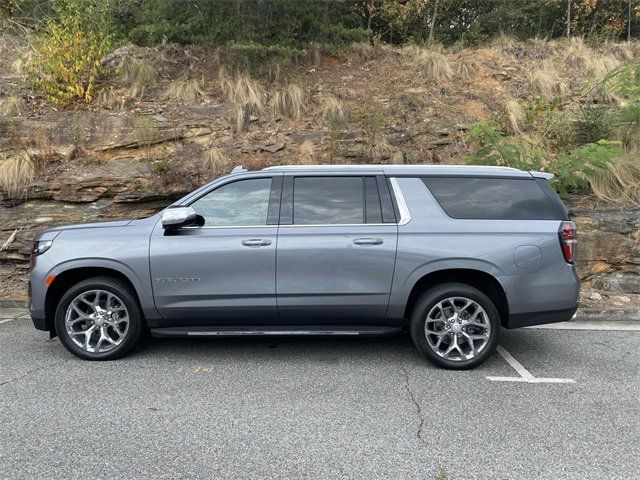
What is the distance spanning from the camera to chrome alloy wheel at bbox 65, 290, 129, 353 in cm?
492

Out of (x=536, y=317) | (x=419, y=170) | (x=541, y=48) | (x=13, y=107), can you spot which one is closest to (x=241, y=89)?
(x=13, y=107)

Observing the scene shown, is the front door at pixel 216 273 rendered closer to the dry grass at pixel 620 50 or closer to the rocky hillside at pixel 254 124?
the rocky hillside at pixel 254 124

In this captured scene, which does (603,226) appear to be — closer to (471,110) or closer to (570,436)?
(471,110)

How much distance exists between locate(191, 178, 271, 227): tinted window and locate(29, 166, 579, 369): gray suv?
0.01 m

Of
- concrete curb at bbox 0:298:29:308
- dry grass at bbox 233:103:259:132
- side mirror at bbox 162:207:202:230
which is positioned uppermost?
dry grass at bbox 233:103:259:132

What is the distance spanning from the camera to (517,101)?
36.5 feet

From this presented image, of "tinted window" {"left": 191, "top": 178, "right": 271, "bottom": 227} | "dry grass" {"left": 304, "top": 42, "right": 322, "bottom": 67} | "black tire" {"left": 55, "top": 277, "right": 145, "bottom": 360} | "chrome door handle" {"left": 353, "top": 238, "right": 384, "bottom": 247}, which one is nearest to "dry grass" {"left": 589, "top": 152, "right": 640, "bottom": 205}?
"chrome door handle" {"left": 353, "top": 238, "right": 384, "bottom": 247}

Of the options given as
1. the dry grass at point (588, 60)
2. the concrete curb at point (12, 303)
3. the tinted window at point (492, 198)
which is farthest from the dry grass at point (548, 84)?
the concrete curb at point (12, 303)

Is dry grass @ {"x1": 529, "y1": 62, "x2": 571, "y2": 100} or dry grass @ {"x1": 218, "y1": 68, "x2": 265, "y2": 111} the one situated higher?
dry grass @ {"x1": 529, "y1": 62, "x2": 571, "y2": 100}

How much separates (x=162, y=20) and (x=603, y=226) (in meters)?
10.2

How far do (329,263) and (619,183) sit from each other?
6.55 metres

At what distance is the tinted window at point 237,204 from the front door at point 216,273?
65mm

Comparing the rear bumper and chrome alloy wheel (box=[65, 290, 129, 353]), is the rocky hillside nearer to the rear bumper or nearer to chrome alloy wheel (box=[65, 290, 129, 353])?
the rear bumper

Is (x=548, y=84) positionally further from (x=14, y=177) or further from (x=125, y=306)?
(x=14, y=177)
